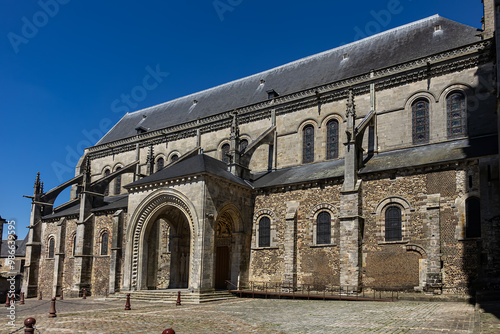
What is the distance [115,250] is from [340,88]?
1635 centimetres

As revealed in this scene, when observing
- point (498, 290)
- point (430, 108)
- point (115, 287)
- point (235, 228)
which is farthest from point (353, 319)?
point (115, 287)

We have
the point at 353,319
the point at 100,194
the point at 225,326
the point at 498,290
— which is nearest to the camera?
the point at 225,326

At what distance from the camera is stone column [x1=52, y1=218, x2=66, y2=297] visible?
100ft

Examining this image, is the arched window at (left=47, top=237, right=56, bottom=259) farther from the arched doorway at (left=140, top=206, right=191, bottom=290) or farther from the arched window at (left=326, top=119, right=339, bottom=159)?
the arched window at (left=326, top=119, right=339, bottom=159)

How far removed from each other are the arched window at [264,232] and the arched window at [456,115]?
401 inches

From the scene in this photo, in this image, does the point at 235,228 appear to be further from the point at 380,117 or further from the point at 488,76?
the point at 488,76

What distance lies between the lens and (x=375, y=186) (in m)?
20.4

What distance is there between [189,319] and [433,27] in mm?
21367

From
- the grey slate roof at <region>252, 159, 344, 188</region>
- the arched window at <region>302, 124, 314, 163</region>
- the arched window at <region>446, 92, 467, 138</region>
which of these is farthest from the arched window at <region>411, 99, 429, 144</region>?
the arched window at <region>302, 124, 314, 163</region>

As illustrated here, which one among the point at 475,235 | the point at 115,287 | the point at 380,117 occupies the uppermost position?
the point at 380,117

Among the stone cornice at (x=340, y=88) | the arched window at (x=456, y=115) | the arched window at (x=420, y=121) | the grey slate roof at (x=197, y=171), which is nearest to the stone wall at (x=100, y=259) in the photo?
the grey slate roof at (x=197, y=171)

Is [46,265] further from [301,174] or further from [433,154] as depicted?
[433,154]

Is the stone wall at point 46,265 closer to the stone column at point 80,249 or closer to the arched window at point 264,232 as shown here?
the stone column at point 80,249

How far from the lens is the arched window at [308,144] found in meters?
26.0
